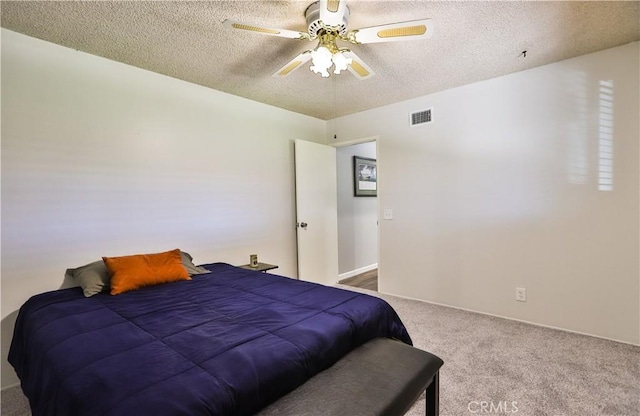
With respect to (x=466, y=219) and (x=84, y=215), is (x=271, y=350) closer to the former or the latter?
(x=84, y=215)

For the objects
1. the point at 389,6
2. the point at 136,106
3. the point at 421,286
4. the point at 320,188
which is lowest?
the point at 421,286

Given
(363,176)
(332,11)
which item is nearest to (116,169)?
(332,11)

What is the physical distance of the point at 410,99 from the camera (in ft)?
12.0

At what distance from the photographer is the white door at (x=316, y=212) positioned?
3.97 m

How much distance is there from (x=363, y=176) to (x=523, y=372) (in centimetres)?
361

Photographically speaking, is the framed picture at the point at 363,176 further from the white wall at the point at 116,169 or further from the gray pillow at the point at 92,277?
the gray pillow at the point at 92,277

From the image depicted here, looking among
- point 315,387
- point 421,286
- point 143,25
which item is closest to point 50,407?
point 315,387

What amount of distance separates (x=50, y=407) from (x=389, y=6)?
8.35 ft

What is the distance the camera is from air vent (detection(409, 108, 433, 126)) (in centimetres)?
352

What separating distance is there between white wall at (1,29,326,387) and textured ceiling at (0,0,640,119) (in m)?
0.25

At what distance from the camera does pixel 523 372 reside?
205 cm

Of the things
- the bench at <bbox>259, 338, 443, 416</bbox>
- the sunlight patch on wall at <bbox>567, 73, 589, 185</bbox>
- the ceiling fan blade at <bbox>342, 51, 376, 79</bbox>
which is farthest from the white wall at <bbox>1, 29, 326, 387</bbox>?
the sunlight patch on wall at <bbox>567, 73, 589, 185</bbox>

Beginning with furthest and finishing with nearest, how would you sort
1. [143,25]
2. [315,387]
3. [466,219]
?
[466,219], [143,25], [315,387]

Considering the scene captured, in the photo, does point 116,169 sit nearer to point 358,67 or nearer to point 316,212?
point 358,67
